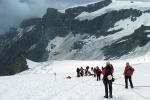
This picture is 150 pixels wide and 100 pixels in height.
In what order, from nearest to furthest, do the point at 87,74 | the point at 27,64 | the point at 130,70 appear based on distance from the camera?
the point at 130,70, the point at 87,74, the point at 27,64

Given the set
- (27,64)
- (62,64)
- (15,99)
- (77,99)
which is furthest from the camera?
(27,64)

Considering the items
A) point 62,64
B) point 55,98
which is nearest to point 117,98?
point 55,98

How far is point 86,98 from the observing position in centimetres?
2181

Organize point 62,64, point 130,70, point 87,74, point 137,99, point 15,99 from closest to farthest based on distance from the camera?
point 137,99
point 15,99
point 130,70
point 87,74
point 62,64

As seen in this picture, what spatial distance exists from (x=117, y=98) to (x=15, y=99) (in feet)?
22.0

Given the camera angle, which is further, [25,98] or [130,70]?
[130,70]

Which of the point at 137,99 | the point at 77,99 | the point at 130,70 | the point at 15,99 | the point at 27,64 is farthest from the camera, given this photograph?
the point at 27,64

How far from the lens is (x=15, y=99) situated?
2364cm

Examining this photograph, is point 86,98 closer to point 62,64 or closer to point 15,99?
point 15,99

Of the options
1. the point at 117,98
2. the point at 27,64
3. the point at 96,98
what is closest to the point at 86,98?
the point at 96,98

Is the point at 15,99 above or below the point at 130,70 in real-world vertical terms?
below

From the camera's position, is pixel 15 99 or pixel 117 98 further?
pixel 15 99

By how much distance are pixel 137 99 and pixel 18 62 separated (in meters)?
174

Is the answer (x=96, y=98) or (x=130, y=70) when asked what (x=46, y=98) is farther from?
(x=130, y=70)
